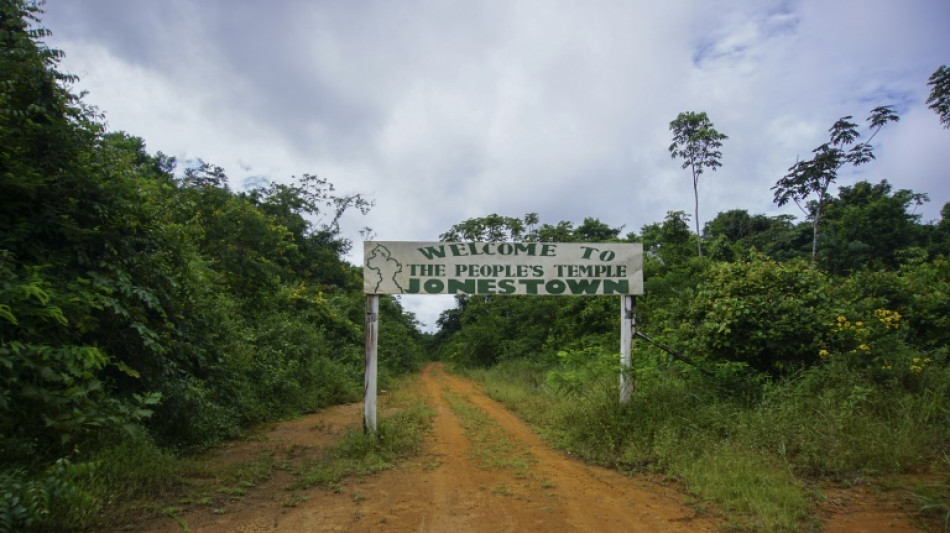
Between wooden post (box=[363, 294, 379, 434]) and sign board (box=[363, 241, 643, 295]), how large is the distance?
1.50 ft

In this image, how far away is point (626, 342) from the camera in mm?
7195

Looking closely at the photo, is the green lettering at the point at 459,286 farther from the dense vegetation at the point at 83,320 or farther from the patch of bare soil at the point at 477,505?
the dense vegetation at the point at 83,320

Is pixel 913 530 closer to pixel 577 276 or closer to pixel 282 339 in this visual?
pixel 577 276

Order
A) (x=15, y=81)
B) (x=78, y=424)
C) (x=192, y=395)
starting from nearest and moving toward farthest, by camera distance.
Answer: (x=78, y=424)
(x=15, y=81)
(x=192, y=395)

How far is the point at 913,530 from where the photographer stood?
374 centimetres

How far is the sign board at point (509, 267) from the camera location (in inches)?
282

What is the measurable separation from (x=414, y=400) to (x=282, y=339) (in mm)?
3565

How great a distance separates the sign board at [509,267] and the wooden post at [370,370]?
0.46 metres

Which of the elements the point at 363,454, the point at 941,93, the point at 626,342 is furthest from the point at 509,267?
the point at 941,93

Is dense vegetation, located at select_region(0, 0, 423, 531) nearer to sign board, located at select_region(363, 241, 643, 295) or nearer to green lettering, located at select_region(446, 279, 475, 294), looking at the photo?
sign board, located at select_region(363, 241, 643, 295)

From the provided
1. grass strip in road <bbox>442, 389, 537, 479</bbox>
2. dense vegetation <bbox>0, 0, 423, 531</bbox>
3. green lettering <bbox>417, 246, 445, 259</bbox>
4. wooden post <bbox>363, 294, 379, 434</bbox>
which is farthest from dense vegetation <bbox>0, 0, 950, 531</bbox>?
green lettering <bbox>417, 246, 445, 259</bbox>

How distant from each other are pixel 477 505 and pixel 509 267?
11.7 ft

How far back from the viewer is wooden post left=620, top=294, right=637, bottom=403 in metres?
6.84

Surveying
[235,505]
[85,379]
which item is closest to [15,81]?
[85,379]
